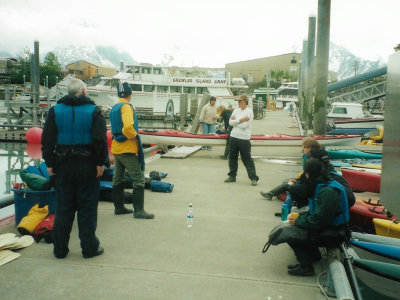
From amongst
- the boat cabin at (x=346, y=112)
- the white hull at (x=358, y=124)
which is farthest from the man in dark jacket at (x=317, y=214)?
the boat cabin at (x=346, y=112)

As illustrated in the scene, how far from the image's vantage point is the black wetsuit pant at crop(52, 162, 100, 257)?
455 cm

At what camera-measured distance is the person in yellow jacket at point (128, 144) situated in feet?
19.4

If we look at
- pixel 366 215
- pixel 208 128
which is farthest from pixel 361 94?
pixel 366 215

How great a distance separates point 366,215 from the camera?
5691 mm

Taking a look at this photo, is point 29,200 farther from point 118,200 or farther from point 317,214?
point 317,214

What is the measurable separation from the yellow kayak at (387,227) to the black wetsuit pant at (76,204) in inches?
132

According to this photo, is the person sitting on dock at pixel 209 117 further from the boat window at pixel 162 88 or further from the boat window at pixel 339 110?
the boat window at pixel 162 88

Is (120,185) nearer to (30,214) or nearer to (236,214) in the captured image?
(30,214)

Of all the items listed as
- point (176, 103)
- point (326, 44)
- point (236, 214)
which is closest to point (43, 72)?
point (176, 103)

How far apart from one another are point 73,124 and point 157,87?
37.7 m

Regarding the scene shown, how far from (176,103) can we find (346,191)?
37413 mm

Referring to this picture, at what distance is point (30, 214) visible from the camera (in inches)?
213

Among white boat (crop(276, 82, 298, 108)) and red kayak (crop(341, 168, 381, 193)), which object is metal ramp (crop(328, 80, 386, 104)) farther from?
red kayak (crop(341, 168, 381, 193))

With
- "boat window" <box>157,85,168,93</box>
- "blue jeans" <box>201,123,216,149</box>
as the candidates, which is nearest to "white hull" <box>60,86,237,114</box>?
"boat window" <box>157,85,168,93</box>
